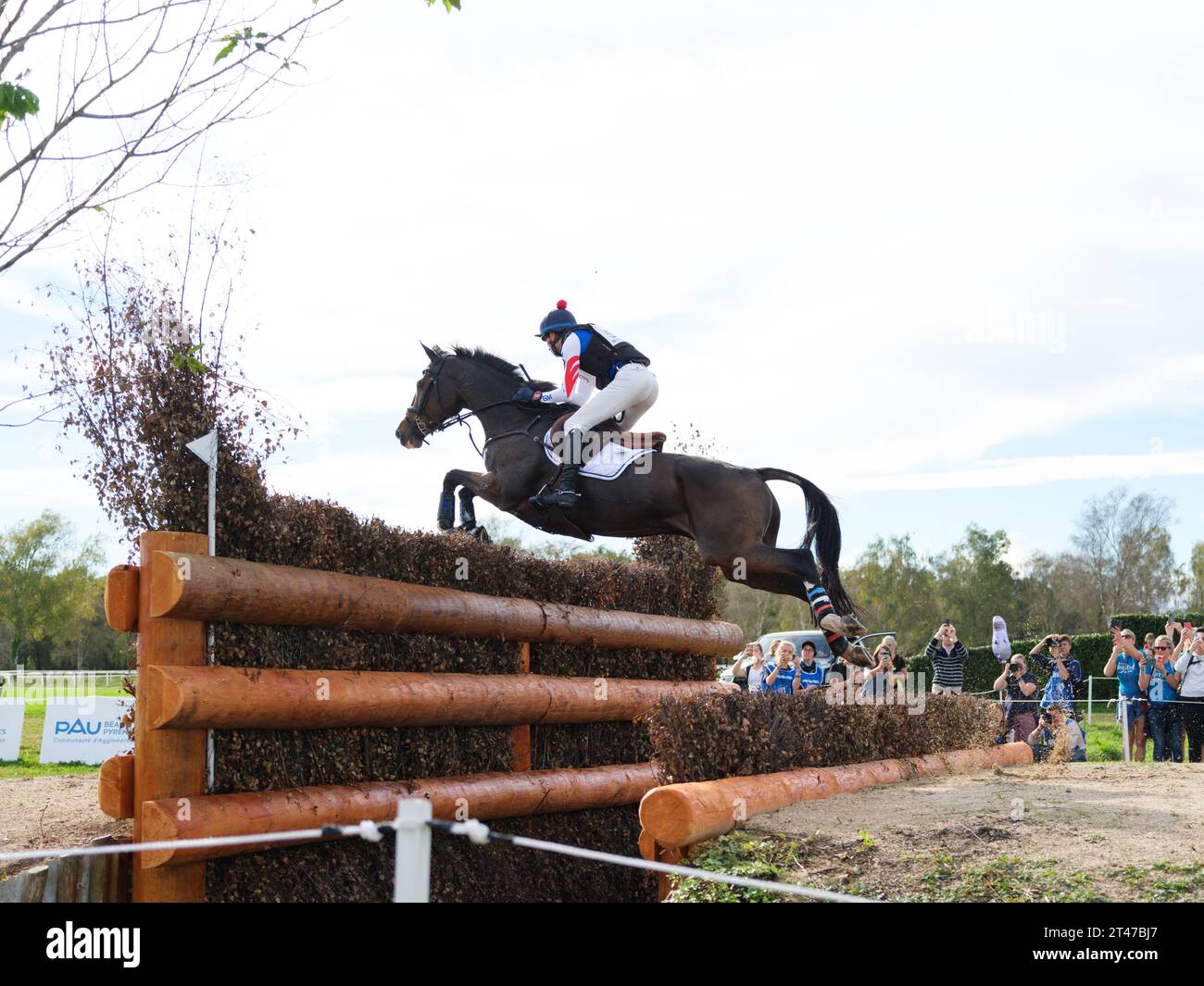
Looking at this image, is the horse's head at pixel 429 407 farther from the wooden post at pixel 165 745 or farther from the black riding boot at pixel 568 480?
the wooden post at pixel 165 745

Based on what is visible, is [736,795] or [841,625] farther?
[841,625]

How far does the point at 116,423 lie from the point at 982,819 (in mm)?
4896

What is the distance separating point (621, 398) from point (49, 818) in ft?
15.1

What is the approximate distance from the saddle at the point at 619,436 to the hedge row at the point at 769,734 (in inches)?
82.7

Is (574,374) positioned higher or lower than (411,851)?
higher

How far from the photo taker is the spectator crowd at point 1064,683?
1143 centimetres

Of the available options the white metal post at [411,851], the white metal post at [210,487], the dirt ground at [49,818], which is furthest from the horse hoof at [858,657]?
the white metal post at [411,851]

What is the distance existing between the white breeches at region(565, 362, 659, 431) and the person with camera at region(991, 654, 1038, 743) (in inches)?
271

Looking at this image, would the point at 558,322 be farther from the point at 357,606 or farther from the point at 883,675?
the point at 883,675

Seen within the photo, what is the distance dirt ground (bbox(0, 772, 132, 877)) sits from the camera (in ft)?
20.1

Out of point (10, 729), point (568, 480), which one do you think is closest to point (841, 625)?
point (568, 480)

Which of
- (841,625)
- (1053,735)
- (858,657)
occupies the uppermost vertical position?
(841,625)

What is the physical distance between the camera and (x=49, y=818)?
7051 millimetres
